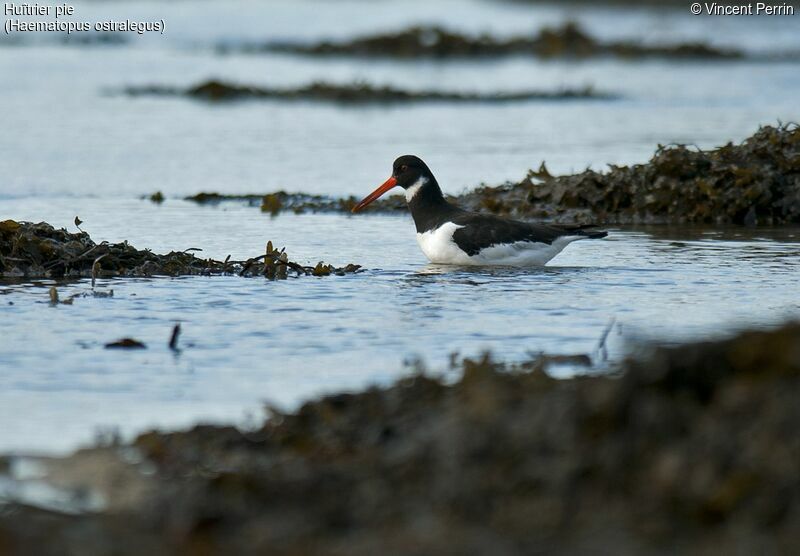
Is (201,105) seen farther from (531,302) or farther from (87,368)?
(87,368)

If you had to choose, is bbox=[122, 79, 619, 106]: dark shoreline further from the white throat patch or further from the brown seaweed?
the white throat patch

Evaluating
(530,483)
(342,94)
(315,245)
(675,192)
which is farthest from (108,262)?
(342,94)

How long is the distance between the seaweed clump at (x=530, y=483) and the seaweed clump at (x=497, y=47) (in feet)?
99.6

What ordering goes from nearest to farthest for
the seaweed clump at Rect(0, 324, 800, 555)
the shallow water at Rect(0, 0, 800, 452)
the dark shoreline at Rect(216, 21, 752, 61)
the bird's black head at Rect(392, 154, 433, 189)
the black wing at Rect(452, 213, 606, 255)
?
the seaweed clump at Rect(0, 324, 800, 555), the shallow water at Rect(0, 0, 800, 452), the black wing at Rect(452, 213, 606, 255), the bird's black head at Rect(392, 154, 433, 189), the dark shoreline at Rect(216, 21, 752, 61)

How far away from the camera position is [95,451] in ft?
18.2

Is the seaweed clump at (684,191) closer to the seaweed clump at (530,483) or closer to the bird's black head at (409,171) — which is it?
the bird's black head at (409,171)

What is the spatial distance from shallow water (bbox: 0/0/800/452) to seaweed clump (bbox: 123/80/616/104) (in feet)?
2.36

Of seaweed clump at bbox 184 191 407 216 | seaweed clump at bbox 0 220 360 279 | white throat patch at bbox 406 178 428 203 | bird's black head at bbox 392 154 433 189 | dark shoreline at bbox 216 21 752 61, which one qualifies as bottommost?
seaweed clump at bbox 0 220 360 279

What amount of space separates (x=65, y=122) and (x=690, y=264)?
13182 mm

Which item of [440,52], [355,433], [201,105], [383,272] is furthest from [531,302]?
[440,52]

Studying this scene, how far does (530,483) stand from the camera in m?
4.43

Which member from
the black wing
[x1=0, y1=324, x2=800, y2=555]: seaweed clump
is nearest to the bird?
the black wing

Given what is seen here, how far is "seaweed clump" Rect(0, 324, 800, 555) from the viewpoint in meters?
4.15

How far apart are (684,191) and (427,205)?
3.31 metres
